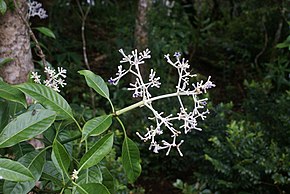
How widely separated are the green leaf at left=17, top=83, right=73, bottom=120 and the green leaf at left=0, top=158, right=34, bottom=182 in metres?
0.17

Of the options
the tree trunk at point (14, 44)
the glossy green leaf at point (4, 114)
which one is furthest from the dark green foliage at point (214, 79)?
the tree trunk at point (14, 44)

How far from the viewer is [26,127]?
967 mm

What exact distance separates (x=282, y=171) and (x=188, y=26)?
2.52 m

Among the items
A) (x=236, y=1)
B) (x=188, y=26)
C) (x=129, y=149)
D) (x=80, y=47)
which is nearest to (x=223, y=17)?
(x=236, y=1)

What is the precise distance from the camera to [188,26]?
15.8 feet

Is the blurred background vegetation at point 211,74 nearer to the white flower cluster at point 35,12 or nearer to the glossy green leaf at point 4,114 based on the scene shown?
the white flower cluster at point 35,12

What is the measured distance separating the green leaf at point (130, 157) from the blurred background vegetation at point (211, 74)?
3.51 feet

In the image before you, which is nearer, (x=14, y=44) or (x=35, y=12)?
(x=14, y=44)

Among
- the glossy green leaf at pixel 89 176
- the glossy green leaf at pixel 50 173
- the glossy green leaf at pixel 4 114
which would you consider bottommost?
the glossy green leaf at pixel 50 173

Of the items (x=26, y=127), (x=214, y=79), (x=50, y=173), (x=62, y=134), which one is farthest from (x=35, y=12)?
(x=214, y=79)

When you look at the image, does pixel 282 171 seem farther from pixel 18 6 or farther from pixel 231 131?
pixel 18 6

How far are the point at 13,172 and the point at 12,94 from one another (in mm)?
220

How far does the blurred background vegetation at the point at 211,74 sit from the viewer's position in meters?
2.65

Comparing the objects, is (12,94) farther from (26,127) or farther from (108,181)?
(108,181)
